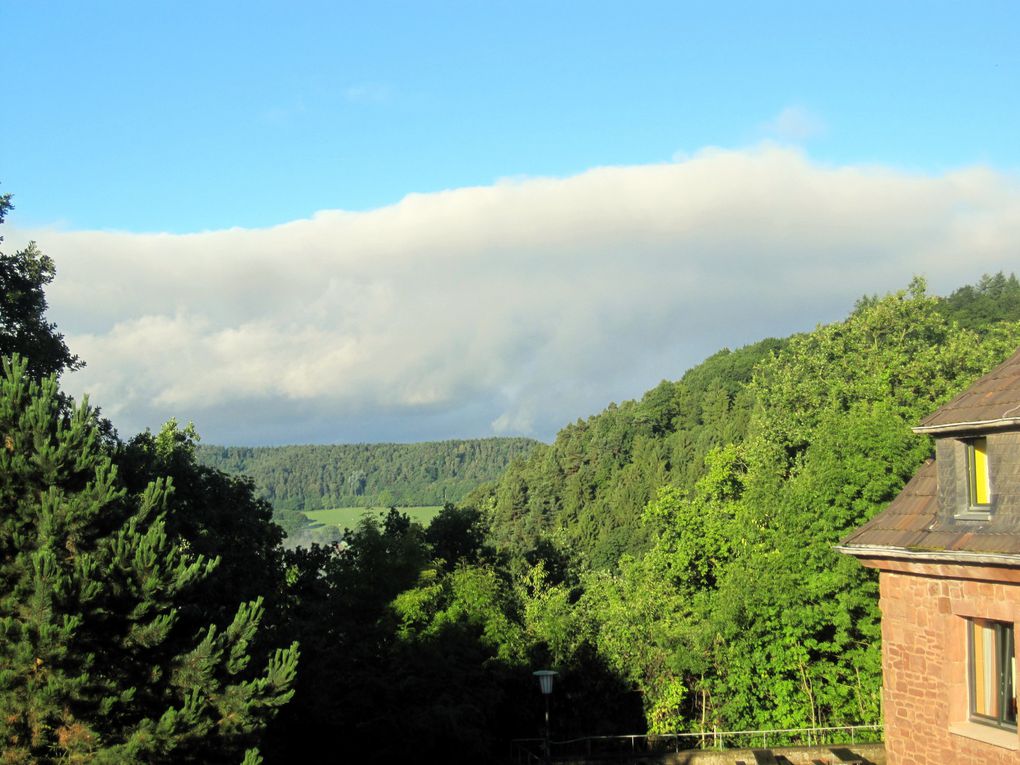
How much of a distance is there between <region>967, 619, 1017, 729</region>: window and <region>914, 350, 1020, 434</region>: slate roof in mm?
2330

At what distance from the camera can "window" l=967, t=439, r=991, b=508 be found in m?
11.3

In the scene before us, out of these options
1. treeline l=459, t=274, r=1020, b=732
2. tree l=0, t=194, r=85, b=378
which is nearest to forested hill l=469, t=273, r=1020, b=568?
treeline l=459, t=274, r=1020, b=732

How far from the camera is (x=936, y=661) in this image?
11875 mm

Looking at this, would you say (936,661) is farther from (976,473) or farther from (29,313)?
(29,313)

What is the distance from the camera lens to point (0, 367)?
55.9 feet

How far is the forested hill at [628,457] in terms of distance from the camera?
281 feet

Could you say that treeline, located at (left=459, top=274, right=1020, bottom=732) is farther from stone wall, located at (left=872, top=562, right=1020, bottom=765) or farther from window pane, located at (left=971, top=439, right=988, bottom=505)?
window pane, located at (left=971, top=439, right=988, bottom=505)

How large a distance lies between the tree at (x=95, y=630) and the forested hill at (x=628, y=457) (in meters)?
67.4

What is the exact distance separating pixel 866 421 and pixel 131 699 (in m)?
19.6

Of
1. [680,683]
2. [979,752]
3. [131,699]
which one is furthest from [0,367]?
[680,683]

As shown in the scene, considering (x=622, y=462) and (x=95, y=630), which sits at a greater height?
(x=622, y=462)

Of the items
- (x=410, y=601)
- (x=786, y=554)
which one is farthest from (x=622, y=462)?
(x=410, y=601)

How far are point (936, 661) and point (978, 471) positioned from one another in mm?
2465

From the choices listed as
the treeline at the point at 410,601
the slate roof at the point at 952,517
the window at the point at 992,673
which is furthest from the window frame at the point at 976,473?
the treeline at the point at 410,601
